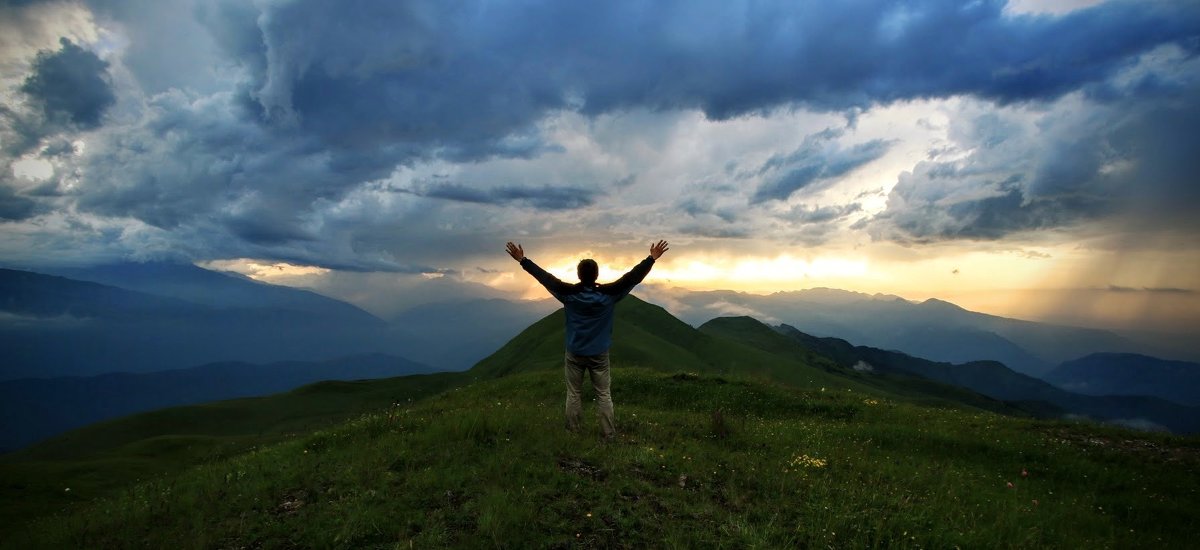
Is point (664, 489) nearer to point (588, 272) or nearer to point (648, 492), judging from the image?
point (648, 492)

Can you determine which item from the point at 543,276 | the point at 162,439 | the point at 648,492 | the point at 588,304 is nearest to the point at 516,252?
the point at 543,276

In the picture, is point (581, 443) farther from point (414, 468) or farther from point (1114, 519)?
point (1114, 519)

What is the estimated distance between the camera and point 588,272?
11594 mm

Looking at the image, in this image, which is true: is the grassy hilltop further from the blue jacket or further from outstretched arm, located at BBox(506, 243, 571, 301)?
outstretched arm, located at BBox(506, 243, 571, 301)

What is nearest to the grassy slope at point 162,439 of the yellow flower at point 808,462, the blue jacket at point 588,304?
the blue jacket at point 588,304

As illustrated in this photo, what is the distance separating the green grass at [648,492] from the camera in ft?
24.9

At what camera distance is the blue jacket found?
11344mm

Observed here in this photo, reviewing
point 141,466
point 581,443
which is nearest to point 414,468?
point 581,443

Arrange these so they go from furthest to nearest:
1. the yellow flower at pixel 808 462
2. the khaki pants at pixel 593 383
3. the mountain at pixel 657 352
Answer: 1. the mountain at pixel 657 352
2. the khaki pants at pixel 593 383
3. the yellow flower at pixel 808 462

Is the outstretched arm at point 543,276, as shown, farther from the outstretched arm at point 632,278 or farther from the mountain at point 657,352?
the mountain at point 657,352

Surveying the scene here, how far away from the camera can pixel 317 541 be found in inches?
293

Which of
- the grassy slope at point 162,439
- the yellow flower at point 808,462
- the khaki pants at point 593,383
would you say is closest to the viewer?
the yellow flower at point 808,462

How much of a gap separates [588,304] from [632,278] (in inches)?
45.5

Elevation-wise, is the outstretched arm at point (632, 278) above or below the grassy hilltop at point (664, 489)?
above
